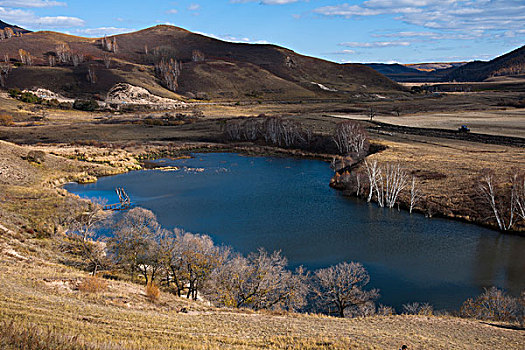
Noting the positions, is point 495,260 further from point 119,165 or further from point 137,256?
point 119,165

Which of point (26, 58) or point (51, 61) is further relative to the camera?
point (51, 61)

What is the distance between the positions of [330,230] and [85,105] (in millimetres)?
108197

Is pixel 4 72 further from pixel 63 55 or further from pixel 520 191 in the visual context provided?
pixel 520 191

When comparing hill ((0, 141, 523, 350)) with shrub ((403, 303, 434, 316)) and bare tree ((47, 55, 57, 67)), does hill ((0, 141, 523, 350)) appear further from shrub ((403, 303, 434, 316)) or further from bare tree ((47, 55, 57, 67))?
bare tree ((47, 55, 57, 67))

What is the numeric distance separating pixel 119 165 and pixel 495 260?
50609 mm

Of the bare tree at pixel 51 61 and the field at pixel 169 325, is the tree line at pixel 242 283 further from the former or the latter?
the bare tree at pixel 51 61

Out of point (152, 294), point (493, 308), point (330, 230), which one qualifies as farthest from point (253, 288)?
point (330, 230)

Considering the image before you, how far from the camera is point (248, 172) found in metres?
59.4

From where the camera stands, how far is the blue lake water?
88.1 ft

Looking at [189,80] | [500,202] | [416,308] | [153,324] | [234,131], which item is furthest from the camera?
[189,80]

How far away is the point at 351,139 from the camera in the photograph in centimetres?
6494

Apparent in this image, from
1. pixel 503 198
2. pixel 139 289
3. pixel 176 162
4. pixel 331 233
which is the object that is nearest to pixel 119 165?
pixel 176 162

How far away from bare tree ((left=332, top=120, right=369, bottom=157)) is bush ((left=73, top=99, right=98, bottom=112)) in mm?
84354

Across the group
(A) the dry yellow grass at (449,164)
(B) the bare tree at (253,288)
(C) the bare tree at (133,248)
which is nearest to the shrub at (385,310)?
(B) the bare tree at (253,288)
